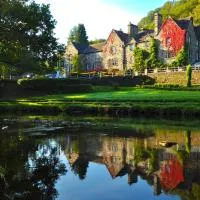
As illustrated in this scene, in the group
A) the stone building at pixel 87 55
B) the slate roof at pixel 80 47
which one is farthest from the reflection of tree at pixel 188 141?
the slate roof at pixel 80 47

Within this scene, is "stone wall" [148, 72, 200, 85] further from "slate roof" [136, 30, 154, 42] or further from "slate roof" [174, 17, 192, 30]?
"slate roof" [136, 30, 154, 42]

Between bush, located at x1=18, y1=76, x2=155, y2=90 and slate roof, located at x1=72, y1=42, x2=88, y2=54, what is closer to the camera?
bush, located at x1=18, y1=76, x2=155, y2=90

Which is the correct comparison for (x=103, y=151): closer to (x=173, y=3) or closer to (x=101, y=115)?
(x=101, y=115)

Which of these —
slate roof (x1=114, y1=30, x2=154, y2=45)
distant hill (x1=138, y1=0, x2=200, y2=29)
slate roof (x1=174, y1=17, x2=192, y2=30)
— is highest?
distant hill (x1=138, y1=0, x2=200, y2=29)

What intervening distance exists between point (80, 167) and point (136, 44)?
7712cm

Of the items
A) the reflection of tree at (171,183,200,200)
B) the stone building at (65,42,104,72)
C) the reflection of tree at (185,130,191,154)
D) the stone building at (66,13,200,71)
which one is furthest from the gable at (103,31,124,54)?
the reflection of tree at (171,183,200,200)

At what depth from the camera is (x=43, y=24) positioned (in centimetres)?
5047

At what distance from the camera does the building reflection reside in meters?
15.0

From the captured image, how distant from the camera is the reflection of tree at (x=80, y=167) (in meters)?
16.0

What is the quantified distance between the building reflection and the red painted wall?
196ft

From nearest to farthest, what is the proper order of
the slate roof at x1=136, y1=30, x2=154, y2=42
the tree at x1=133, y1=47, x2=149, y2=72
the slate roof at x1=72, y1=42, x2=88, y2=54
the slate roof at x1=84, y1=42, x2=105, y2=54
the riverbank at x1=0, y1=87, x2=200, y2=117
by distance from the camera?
1. the riverbank at x1=0, y1=87, x2=200, y2=117
2. the tree at x1=133, y1=47, x2=149, y2=72
3. the slate roof at x1=136, y1=30, x2=154, y2=42
4. the slate roof at x1=84, y1=42, x2=105, y2=54
5. the slate roof at x1=72, y1=42, x2=88, y2=54

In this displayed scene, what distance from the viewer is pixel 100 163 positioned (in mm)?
17859

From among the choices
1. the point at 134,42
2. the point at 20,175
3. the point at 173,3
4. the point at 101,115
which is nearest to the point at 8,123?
the point at 101,115

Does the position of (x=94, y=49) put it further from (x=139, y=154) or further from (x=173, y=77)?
(x=139, y=154)
